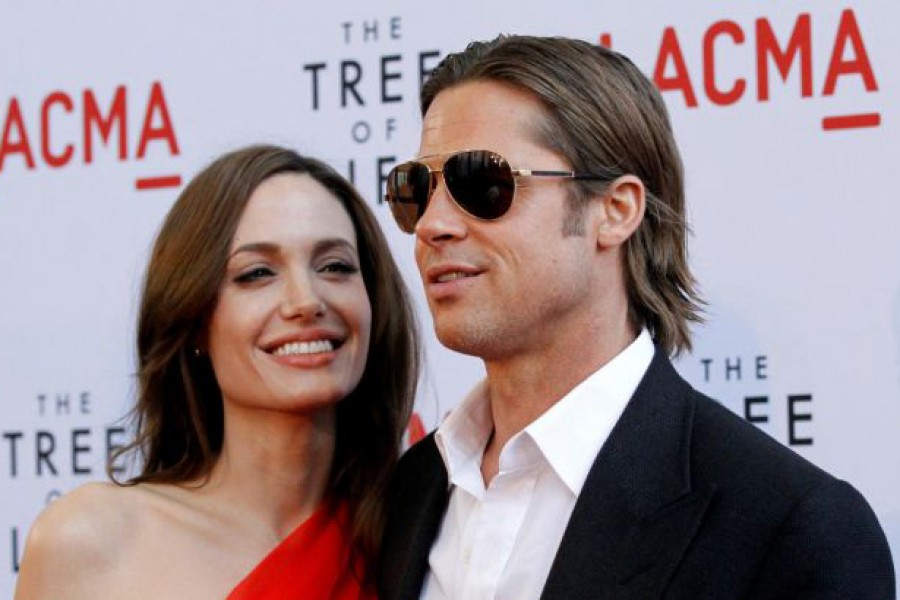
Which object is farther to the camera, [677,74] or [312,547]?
[677,74]

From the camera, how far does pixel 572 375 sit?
2.41 meters

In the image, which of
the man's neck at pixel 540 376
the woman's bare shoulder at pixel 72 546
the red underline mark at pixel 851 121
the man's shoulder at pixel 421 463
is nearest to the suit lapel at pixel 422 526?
the man's shoulder at pixel 421 463

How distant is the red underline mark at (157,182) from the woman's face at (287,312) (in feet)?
2.35

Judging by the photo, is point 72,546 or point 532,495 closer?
point 532,495

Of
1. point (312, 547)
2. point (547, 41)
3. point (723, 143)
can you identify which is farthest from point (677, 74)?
point (312, 547)

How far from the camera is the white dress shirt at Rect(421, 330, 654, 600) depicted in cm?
226

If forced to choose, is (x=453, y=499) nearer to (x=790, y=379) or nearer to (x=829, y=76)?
(x=790, y=379)

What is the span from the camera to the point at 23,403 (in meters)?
3.62

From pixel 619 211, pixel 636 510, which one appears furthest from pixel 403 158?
pixel 636 510

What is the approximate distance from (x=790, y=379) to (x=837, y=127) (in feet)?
1.59

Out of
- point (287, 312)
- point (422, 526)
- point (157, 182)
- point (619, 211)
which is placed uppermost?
point (157, 182)

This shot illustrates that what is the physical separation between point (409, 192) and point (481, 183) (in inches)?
6.3

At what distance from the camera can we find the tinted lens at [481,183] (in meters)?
2.36

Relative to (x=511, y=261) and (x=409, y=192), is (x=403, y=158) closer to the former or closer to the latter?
(x=409, y=192)
